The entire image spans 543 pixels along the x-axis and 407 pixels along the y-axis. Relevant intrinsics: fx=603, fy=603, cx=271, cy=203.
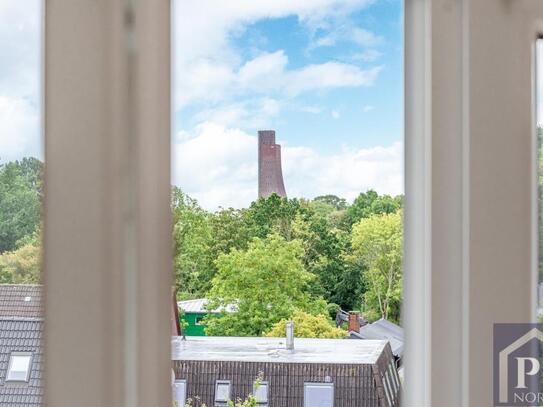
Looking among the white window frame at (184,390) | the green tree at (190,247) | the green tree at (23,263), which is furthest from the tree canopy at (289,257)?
the green tree at (23,263)

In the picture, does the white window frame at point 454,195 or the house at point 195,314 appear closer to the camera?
the house at point 195,314

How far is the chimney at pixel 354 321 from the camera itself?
1175 millimetres

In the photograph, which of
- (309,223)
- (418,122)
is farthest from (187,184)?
(418,122)

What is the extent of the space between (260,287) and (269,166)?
226 millimetres

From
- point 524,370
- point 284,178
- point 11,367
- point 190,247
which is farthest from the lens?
point 524,370

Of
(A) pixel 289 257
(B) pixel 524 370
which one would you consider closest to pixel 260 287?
(A) pixel 289 257

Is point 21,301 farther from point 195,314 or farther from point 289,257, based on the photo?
point 289,257

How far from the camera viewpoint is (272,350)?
1.11m

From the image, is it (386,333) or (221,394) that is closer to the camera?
(221,394)

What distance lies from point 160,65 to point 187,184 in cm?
21

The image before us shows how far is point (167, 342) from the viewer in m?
0.94

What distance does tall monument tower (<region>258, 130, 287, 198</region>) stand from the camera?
1122 millimetres

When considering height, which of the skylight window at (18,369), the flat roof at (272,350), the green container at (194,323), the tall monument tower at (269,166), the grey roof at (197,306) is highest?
the tall monument tower at (269,166)

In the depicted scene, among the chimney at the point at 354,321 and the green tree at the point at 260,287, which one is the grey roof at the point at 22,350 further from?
the chimney at the point at 354,321
